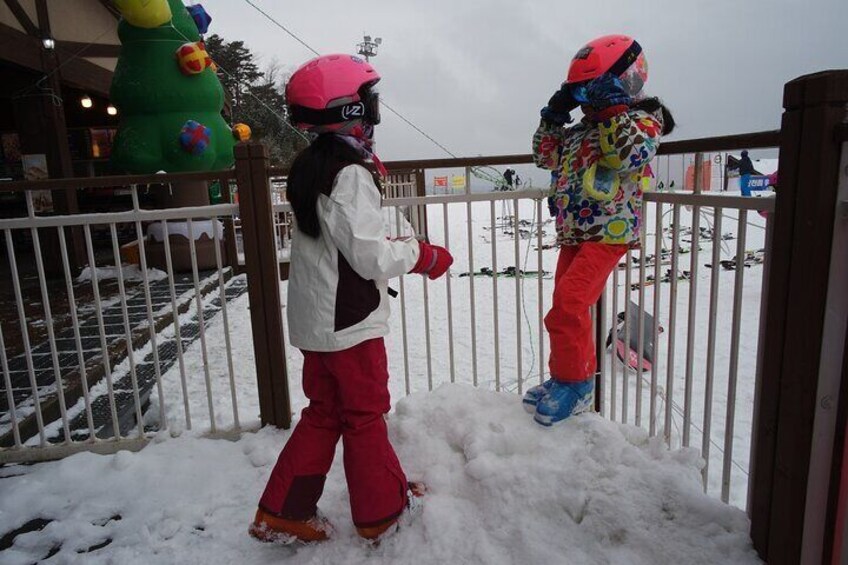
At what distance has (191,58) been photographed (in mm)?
6754

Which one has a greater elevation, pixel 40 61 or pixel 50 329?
pixel 40 61

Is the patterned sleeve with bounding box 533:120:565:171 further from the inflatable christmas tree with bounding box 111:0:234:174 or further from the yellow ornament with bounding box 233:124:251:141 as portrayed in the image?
the yellow ornament with bounding box 233:124:251:141

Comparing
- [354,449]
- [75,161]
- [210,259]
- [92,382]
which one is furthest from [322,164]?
[75,161]

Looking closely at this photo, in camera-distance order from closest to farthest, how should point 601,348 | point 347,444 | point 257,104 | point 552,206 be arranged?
point 347,444 < point 552,206 < point 601,348 < point 257,104

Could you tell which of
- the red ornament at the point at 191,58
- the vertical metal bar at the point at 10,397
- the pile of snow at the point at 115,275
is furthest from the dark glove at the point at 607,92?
the pile of snow at the point at 115,275

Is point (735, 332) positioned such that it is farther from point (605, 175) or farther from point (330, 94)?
point (330, 94)

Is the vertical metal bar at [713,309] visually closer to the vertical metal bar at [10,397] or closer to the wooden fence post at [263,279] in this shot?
the wooden fence post at [263,279]

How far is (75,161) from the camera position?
35.4ft

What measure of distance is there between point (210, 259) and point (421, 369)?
15.4 feet

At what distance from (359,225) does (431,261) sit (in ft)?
1.04

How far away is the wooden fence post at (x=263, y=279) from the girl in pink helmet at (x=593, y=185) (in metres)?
1.24

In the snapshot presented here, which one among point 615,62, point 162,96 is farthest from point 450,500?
point 162,96

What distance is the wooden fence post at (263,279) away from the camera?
8.23ft

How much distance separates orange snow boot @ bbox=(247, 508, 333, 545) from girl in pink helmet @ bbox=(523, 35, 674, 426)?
0.97 metres
